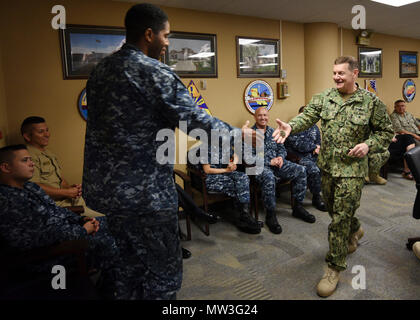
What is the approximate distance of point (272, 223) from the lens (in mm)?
3252

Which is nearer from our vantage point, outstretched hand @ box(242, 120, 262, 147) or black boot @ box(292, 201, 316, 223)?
outstretched hand @ box(242, 120, 262, 147)

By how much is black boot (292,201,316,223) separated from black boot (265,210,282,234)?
0.41 metres

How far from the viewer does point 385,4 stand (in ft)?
13.2

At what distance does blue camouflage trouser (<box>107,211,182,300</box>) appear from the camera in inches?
50.8

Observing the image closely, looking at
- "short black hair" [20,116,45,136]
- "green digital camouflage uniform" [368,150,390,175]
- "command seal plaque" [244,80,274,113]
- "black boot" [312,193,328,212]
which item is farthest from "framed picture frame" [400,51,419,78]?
"short black hair" [20,116,45,136]

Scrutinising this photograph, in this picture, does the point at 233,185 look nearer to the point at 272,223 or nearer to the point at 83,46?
the point at 272,223

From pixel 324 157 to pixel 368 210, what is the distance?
1.90 meters

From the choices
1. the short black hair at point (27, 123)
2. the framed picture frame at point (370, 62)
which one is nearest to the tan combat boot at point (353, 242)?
the short black hair at point (27, 123)

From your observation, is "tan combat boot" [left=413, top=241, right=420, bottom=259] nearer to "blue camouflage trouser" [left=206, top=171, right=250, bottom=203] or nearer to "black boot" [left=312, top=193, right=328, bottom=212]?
"black boot" [left=312, top=193, right=328, bottom=212]

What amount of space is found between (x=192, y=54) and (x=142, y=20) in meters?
2.69

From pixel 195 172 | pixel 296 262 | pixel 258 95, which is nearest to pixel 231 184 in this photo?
pixel 195 172

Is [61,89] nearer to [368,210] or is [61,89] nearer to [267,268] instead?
[267,268]

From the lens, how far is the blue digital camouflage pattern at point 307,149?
12.8ft

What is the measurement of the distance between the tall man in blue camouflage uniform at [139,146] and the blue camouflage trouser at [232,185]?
6.51ft
